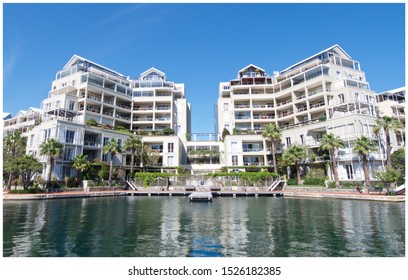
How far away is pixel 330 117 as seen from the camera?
4988cm

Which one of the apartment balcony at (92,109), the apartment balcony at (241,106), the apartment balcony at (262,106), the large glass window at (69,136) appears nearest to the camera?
the large glass window at (69,136)

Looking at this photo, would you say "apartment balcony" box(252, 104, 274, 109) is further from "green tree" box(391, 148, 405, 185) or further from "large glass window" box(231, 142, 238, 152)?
"green tree" box(391, 148, 405, 185)

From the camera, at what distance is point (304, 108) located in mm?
57281

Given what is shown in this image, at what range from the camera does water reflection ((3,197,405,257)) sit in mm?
11570

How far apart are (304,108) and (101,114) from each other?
49.0 metres

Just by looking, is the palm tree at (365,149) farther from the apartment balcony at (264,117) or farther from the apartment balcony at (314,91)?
the apartment balcony at (264,117)

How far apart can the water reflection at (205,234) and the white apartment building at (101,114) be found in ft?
88.8

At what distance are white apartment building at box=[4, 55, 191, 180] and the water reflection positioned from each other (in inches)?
1066

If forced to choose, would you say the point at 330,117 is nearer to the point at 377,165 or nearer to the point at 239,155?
the point at 377,165

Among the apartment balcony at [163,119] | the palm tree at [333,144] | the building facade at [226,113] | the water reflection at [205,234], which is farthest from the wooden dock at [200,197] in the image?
the apartment balcony at [163,119]

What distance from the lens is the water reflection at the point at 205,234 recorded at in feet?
38.0

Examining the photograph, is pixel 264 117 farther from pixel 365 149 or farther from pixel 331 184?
pixel 365 149
